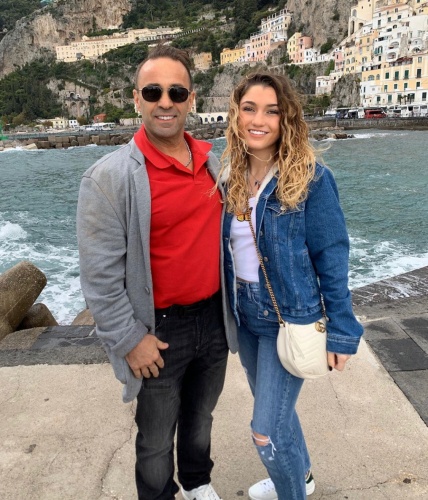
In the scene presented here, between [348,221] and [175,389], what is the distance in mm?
10853

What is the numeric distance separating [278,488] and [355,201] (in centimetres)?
1394

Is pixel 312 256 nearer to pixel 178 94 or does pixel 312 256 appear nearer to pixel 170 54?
pixel 178 94

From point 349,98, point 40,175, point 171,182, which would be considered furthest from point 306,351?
point 349,98

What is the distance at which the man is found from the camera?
139cm

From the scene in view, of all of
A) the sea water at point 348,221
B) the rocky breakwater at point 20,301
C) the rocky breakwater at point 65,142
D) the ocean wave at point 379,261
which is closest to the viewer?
the rocky breakwater at point 20,301

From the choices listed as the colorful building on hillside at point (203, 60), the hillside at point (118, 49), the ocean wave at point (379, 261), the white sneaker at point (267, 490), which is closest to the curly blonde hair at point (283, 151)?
the white sneaker at point (267, 490)

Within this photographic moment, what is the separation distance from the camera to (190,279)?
152cm

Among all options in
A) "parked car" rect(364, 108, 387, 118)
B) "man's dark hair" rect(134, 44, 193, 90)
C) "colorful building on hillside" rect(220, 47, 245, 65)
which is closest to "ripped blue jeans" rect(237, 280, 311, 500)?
"man's dark hair" rect(134, 44, 193, 90)

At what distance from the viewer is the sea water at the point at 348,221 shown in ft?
26.1

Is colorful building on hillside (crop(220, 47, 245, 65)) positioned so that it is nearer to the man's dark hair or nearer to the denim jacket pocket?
the man's dark hair

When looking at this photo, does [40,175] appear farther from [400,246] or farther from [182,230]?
[182,230]

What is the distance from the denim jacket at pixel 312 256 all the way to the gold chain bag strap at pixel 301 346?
0.02m

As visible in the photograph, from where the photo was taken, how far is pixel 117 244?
1.40 meters

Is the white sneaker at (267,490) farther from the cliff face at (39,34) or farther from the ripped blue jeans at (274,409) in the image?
the cliff face at (39,34)
